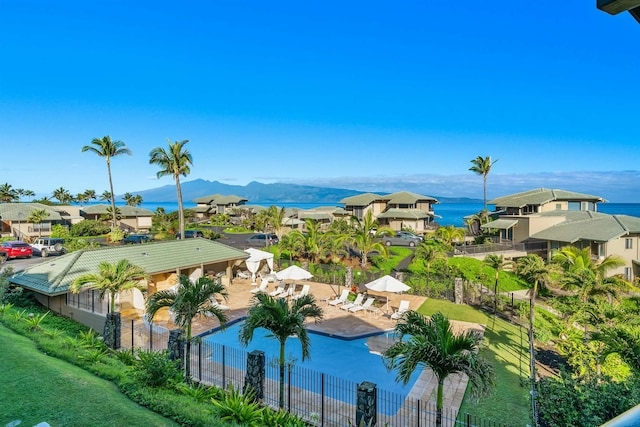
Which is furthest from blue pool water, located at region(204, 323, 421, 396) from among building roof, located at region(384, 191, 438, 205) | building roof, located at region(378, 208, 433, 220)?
building roof, located at region(384, 191, 438, 205)

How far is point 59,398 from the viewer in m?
9.20

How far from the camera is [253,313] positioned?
10.1 metres

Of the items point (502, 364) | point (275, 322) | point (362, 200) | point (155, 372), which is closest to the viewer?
point (275, 322)

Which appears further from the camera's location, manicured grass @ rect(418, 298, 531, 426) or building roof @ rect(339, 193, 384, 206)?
building roof @ rect(339, 193, 384, 206)

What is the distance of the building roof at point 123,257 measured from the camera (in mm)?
17562

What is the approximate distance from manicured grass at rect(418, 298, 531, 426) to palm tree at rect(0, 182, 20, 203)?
7865 centimetres

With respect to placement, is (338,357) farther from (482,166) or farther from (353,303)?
(482,166)

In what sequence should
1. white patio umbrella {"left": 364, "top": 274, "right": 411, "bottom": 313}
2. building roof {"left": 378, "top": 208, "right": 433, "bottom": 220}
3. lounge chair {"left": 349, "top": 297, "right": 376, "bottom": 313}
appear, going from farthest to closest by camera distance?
1. building roof {"left": 378, "top": 208, "right": 433, "bottom": 220}
2. lounge chair {"left": 349, "top": 297, "right": 376, "bottom": 313}
3. white patio umbrella {"left": 364, "top": 274, "right": 411, "bottom": 313}

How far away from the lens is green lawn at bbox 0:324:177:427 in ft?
27.6

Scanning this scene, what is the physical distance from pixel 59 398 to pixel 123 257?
12.1 m

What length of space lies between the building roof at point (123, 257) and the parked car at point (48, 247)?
17.0 meters

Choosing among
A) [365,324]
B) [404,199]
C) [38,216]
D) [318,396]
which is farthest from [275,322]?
[404,199]

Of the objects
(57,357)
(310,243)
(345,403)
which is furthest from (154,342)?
(310,243)

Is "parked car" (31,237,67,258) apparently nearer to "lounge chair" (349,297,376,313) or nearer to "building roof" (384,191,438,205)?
"lounge chair" (349,297,376,313)
